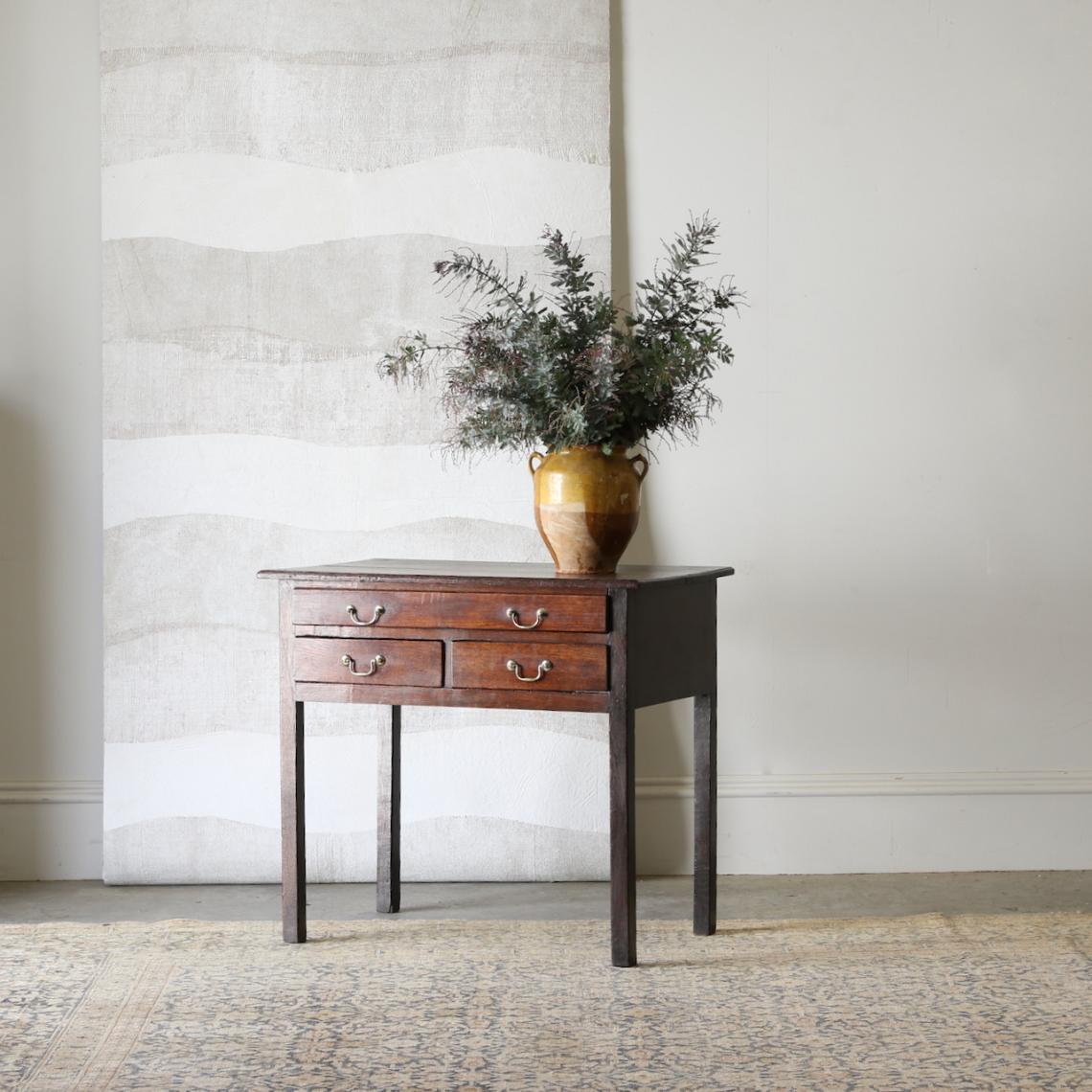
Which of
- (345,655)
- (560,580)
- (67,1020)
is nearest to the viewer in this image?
(67,1020)

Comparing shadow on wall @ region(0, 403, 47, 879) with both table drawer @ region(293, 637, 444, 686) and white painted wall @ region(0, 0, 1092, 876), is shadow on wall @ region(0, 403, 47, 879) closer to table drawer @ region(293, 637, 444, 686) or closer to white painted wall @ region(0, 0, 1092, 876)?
white painted wall @ region(0, 0, 1092, 876)

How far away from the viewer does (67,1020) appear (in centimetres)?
244

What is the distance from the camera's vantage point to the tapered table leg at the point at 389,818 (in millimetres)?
3205

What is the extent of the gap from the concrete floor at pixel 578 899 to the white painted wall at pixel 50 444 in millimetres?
252

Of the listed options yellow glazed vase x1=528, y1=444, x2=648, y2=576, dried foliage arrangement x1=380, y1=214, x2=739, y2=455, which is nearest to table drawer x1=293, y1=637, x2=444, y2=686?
yellow glazed vase x1=528, y1=444, x2=648, y2=576

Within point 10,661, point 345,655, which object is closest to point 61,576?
point 10,661

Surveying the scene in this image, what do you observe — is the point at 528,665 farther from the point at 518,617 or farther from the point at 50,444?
the point at 50,444

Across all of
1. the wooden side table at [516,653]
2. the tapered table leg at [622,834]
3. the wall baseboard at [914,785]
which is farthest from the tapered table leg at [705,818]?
the wall baseboard at [914,785]

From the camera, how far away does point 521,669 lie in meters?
2.71

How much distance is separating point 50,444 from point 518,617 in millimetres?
1573

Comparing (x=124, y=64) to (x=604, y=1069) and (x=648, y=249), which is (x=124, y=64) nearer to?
(x=648, y=249)

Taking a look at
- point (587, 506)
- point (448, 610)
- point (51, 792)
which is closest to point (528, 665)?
point (448, 610)

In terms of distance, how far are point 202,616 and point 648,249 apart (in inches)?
58.7

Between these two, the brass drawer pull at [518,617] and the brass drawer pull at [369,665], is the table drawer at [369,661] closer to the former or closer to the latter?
the brass drawer pull at [369,665]
